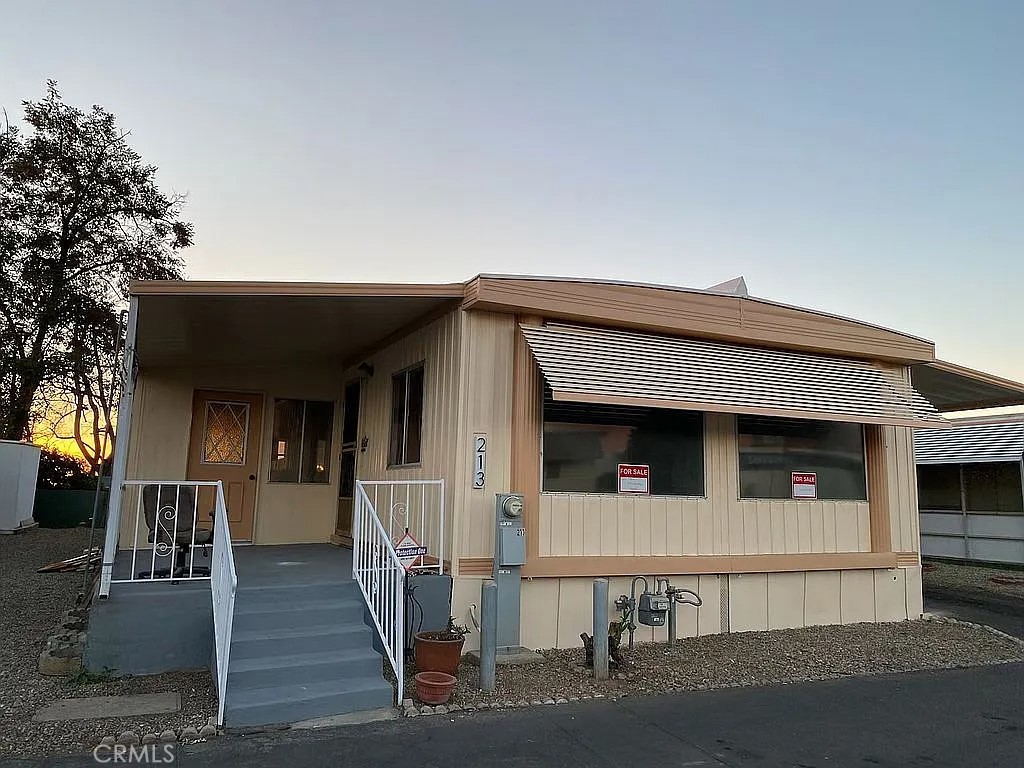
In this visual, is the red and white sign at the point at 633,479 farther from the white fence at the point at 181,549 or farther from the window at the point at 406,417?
the white fence at the point at 181,549

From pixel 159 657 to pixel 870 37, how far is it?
420 inches

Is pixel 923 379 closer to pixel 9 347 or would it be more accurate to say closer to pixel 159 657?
pixel 159 657

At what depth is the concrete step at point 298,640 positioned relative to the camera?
194 inches

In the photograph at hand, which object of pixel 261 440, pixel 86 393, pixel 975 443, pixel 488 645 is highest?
pixel 86 393

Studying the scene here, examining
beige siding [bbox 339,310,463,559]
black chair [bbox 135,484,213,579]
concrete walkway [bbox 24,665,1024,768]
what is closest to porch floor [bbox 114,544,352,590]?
black chair [bbox 135,484,213,579]

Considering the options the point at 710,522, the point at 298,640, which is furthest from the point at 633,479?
the point at 298,640

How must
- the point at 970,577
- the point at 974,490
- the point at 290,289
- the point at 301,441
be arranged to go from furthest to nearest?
the point at 974,490
the point at 970,577
the point at 301,441
the point at 290,289

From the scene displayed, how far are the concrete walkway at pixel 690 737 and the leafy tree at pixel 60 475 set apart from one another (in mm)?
18015

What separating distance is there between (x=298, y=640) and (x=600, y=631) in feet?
7.60

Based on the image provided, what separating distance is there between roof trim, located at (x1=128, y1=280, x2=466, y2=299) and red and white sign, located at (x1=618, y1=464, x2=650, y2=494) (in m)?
2.32

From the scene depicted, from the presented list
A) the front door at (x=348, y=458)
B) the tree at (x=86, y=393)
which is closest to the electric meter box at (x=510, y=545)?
the front door at (x=348, y=458)

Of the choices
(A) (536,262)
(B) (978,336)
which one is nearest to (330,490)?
(A) (536,262)

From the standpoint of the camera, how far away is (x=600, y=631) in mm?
5621

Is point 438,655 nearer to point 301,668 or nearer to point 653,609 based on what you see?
point 301,668
